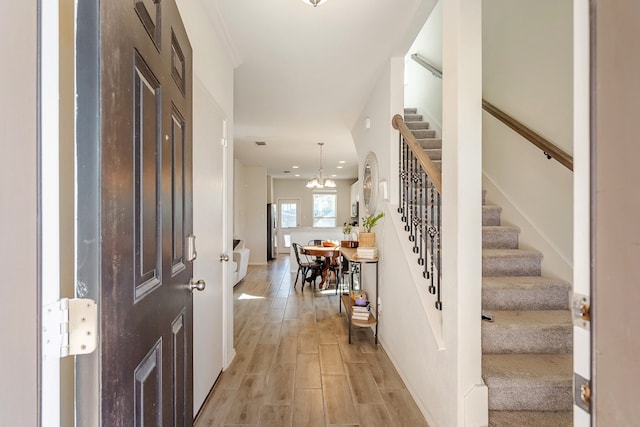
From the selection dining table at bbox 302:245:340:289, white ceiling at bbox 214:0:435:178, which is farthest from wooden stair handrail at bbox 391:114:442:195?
dining table at bbox 302:245:340:289

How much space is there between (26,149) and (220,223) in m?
1.88

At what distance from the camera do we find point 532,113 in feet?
8.09

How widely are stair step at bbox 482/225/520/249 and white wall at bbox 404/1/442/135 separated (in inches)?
67.1

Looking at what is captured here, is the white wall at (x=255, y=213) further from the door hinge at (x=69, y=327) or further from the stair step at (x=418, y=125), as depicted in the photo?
the door hinge at (x=69, y=327)

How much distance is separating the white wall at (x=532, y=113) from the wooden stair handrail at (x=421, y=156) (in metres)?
0.91

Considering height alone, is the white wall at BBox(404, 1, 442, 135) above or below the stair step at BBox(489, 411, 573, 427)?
above

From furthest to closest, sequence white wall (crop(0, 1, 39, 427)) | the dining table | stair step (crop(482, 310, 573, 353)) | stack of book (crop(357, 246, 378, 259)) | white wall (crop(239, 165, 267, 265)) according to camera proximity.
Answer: white wall (crop(239, 165, 267, 265)) → the dining table → stack of book (crop(357, 246, 378, 259)) → stair step (crop(482, 310, 573, 353)) → white wall (crop(0, 1, 39, 427))

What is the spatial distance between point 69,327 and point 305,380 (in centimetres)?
214

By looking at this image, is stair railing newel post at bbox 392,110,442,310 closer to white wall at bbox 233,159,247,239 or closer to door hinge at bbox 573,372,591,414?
door hinge at bbox 573,372,591,414

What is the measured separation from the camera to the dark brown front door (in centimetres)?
61

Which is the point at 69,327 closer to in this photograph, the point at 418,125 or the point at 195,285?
the point at 195,285

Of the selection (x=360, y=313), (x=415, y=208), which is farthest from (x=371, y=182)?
(x=360, y=313)

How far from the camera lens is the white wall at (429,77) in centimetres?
392

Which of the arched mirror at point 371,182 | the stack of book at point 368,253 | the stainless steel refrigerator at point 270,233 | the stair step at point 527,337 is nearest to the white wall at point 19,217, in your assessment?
the stair step at point 527,337
